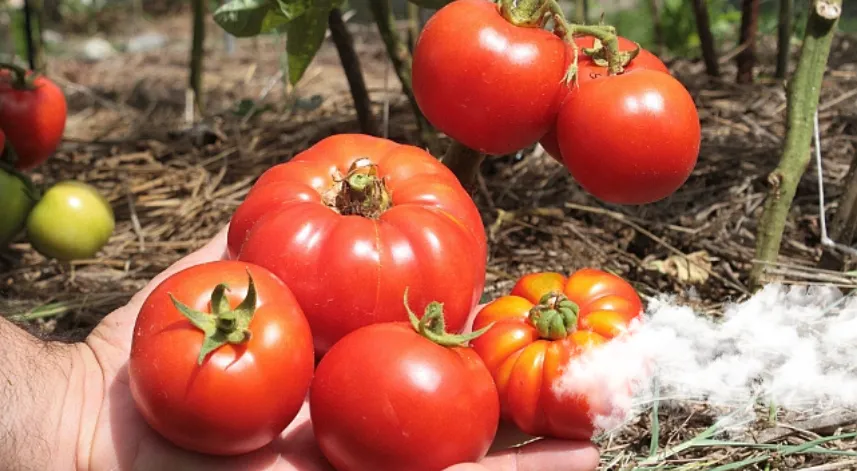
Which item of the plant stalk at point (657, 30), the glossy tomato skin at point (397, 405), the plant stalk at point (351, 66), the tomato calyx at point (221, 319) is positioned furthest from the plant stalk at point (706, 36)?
the tomato calyx at point (221, 319)

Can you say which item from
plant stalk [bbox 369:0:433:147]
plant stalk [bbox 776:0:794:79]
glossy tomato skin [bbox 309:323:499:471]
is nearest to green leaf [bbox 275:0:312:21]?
plant stalk [bbox 369:0:433:147]

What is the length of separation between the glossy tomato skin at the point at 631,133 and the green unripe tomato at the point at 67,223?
1.30 m

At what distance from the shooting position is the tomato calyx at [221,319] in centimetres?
112

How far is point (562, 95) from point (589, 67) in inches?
2.6

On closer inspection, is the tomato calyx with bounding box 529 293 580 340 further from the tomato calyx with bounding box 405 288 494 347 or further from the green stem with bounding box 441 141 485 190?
the green stem with bounding box 441 141 485 190

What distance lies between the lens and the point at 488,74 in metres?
1.33

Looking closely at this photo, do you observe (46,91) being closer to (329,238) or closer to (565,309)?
(329,238)

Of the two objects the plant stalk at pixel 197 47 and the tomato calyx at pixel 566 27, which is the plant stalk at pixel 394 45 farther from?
the plant stalk at pixel 197 47

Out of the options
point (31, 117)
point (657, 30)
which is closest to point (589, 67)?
point (31, 117)

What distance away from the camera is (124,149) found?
3072mm

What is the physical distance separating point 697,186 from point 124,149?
190 cm

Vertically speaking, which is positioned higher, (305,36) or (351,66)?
(305,36)

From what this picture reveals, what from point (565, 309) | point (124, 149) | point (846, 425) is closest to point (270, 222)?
point (565, 309)

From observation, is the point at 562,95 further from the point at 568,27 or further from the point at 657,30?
the point at 657,30
